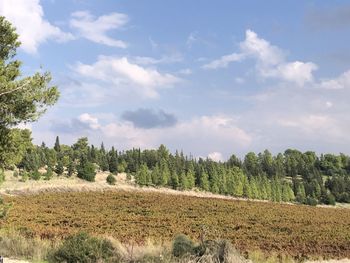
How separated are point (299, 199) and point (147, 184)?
134 ft

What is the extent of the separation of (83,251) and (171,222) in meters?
28.0

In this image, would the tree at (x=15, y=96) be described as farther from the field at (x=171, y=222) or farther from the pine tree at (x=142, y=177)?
the pine tree at (x=142, y=177)

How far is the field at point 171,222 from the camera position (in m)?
27.3

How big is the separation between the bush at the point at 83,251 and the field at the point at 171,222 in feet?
24.7

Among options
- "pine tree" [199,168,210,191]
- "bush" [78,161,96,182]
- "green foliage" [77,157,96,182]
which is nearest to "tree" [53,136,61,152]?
"green foliage" [77,157,96,182]

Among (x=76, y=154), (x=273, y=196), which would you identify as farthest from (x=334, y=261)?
(x=76, y=154)

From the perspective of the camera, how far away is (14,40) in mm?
17406

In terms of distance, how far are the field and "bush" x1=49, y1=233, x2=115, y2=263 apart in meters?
7.53

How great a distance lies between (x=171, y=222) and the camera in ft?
133

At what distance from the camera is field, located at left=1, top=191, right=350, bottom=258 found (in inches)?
1076

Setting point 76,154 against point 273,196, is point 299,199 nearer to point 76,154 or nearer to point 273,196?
point 273,196

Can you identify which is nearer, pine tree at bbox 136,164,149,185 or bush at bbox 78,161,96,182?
bush at bbox 78,161,96,182

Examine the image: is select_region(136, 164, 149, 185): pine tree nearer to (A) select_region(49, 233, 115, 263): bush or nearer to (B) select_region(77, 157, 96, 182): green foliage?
(B) select_region(77, 157, 96, 182): green foliage

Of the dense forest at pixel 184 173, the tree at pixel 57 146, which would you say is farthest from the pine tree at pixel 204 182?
the tree at pixel 57 146
